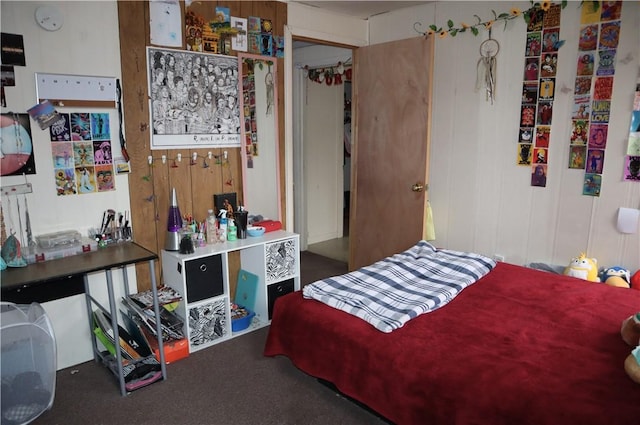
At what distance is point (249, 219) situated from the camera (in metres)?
3.45

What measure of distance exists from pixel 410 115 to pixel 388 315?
2.00m

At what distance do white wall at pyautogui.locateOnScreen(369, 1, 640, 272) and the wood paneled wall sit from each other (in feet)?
4.36

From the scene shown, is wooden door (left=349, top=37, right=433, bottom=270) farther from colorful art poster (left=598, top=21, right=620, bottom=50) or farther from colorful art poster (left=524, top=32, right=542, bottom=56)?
colorful art poster (left=598, top=21, right=620, bottom=50)

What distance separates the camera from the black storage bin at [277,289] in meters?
3.23

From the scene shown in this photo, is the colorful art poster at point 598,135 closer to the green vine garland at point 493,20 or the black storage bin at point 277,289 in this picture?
the green vine garland at point 493,20

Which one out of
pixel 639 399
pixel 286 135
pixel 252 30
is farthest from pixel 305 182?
pixel 639 399

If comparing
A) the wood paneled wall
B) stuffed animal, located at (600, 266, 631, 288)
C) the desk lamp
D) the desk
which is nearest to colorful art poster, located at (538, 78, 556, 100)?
stuffed animal, located at (600, 266, 631, 288)

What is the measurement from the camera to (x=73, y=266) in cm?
230

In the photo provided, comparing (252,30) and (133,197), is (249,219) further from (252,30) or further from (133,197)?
(252,30)

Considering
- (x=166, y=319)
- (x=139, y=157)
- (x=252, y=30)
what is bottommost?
(x=166, y=319)

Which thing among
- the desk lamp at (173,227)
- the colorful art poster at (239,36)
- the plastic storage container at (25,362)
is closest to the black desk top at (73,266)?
the plastic storage container at (25,362)

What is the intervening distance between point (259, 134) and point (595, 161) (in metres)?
2.26

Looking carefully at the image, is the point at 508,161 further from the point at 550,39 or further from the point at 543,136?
the point at 550,39

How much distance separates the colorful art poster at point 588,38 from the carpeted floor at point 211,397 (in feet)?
8.25
